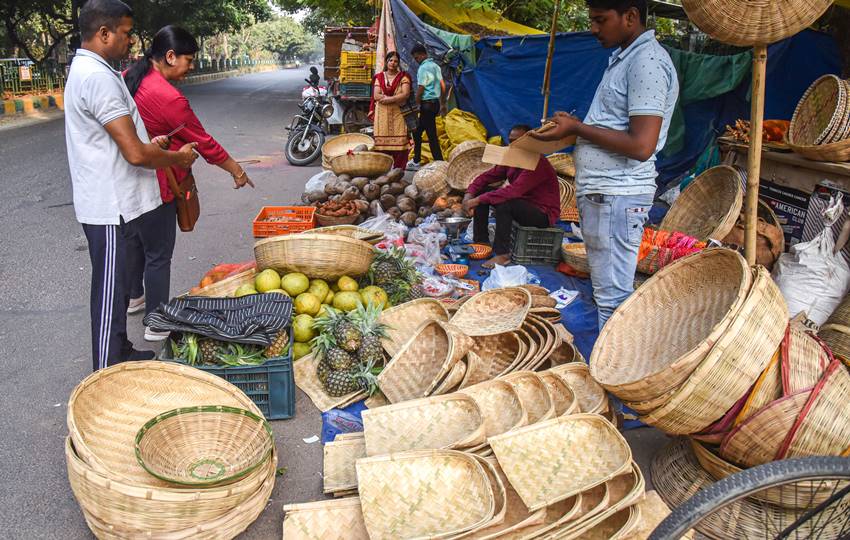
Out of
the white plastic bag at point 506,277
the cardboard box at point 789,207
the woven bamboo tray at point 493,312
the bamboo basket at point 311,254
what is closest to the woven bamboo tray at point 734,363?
the woven bamboo tray at point 493,312

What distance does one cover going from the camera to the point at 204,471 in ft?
8.62

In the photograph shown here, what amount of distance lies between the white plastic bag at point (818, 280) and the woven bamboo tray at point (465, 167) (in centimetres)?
380

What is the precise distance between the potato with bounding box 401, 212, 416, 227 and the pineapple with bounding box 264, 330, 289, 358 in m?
3.24

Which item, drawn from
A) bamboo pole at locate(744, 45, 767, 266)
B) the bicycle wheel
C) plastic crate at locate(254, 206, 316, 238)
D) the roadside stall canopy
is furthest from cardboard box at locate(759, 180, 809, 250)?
plastic crate at locate(254, 206, 316, 238)

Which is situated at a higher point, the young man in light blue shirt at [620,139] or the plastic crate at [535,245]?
the young man in light blue shirt at [620,139]

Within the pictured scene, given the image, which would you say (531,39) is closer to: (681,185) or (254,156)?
(681,185)

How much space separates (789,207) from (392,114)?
17.5ft

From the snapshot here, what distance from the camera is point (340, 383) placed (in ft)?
11.5

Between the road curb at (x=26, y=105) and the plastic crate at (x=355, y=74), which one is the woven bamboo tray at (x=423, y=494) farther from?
the road curb at (x=26, y=105)

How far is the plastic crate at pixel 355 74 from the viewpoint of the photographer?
1185 centimetres

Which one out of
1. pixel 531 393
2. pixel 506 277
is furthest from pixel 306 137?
pixel 531 393

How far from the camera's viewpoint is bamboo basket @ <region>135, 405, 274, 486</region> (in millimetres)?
2566

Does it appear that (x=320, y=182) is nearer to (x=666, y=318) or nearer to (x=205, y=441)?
(x=205, y=441)

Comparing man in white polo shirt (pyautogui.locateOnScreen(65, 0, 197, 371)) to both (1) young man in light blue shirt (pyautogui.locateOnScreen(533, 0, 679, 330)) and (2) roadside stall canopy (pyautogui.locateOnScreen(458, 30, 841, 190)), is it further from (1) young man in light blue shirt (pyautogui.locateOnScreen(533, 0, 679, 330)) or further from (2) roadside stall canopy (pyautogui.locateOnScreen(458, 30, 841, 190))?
(2) roadside stall canopy (pyautogui.locateOnScreen(458, 30, 841, 190))
